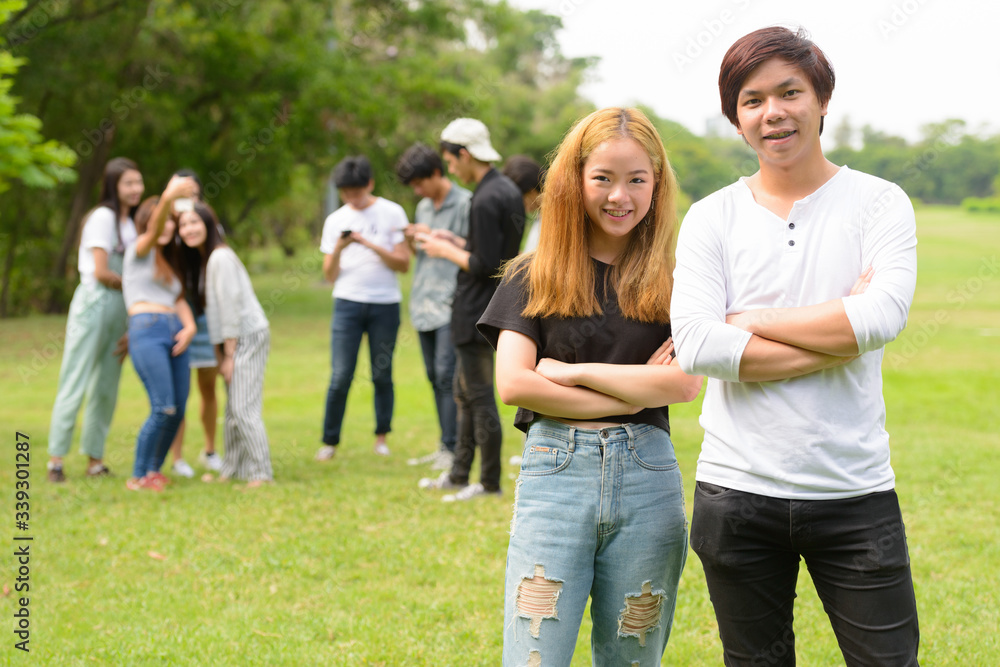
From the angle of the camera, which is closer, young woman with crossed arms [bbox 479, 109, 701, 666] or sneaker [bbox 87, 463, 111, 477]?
young woman with crossed arms [bbox 479, 109, 701, 666]

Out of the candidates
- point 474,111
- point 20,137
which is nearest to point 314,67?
point 474,111

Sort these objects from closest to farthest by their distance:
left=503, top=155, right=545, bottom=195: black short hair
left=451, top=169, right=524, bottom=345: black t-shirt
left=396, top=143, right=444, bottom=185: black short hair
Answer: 1. left=451, top=169, right=524, bottom=345: black t-shirt
2. left=396, top=143, right=444, bottom=185: black short hair
3. left=503, top=155, right=545, bottom=195: black short hair

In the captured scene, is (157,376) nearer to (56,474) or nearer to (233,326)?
(233,326)

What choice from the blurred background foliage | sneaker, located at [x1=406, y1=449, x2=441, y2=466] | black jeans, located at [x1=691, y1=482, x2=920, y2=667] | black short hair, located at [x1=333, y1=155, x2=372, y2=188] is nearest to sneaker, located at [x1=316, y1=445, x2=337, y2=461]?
sneaker, located at [x1=406, y1=449, x2=441, y2=466]

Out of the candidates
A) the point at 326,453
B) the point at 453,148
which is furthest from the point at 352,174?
the point at 326,453

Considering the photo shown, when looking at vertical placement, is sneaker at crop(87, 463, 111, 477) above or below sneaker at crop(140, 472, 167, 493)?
below

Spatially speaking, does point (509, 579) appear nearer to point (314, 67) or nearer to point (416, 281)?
point (416, 281)

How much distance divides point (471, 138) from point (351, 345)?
6.72 ft

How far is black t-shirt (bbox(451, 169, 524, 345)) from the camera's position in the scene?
536 cm

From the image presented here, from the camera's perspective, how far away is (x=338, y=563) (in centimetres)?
460

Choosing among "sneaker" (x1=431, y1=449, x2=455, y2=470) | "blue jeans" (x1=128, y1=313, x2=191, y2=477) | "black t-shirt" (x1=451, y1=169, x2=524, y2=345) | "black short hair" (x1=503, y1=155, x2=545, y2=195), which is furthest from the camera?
"sneaker" (x1=431, y1=449, x2=455, y2=470)

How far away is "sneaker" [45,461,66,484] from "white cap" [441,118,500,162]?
3540 mm

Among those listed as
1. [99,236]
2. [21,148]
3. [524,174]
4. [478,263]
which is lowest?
[99,236]

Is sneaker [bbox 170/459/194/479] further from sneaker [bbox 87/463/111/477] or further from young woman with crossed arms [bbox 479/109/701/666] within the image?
young woman with crossed arms [bbox 479/109/701/666]
